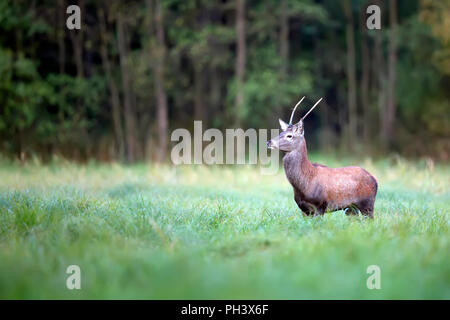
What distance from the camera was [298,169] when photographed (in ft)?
18.7

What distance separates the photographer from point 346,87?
1030 inches

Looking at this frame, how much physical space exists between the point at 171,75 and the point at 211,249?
619 inches

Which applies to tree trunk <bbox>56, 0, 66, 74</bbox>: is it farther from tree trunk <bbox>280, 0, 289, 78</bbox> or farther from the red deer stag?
the red deer stag

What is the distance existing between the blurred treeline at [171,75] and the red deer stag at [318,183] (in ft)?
33.2

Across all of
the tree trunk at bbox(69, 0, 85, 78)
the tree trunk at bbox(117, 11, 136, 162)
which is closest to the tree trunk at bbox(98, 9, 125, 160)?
the tree trunk at bbox(117, 11, 136, 162)

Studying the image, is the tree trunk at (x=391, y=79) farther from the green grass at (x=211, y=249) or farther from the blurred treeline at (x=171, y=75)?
the green grass at (x=211, y=249)

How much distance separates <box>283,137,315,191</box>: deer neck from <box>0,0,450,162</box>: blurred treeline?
10.1 meters

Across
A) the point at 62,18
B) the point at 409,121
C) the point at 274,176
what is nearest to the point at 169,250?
the point at 274,176

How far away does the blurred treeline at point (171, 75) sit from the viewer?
1623 cm

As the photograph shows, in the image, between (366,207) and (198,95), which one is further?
(198,95)

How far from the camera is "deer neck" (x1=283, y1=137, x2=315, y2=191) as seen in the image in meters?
5.65

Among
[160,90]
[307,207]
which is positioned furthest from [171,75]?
[307,207]

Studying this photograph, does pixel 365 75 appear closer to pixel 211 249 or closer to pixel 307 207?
pixel 307 207
